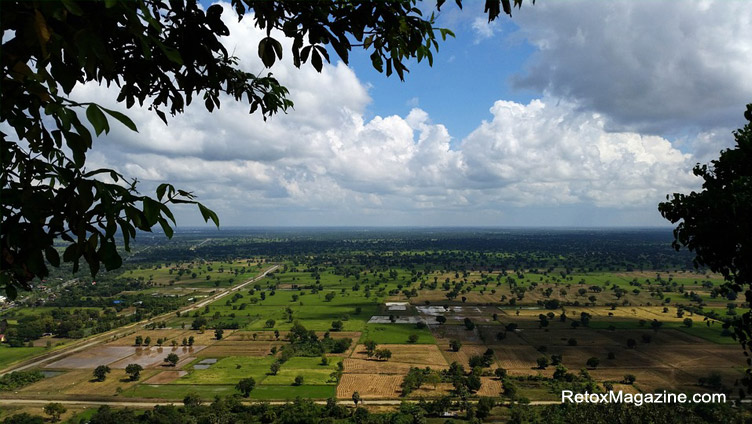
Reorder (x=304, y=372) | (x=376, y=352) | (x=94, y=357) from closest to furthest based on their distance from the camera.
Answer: (x=304, y=372), (x=376, y=352), (x=94, y=357)

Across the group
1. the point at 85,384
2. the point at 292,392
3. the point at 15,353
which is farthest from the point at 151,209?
the point at 15,353

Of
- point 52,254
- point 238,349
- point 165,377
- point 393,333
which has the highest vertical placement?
point 52,254

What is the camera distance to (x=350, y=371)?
4328cm

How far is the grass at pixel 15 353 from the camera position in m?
47.2

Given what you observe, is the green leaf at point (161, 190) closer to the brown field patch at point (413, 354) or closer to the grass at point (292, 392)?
the grass at point (292, 392)

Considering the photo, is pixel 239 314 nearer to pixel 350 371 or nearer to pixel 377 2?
pixel 350 371

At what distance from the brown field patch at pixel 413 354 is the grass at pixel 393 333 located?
7.31 feet

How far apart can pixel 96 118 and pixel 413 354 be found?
164 feet

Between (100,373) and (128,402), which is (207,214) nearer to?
(128,402)

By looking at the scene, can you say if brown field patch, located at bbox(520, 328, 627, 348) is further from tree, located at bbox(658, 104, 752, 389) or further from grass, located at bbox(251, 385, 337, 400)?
tree, located at bbox(658, 104, 752, 389)

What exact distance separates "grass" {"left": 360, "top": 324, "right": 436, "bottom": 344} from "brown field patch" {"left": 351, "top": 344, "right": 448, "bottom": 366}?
223 cm

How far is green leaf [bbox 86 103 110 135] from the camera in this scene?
5.82ft

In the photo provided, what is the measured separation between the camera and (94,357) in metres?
48.7

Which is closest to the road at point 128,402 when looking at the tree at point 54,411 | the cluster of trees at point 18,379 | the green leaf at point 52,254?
the tree at point 54,411
